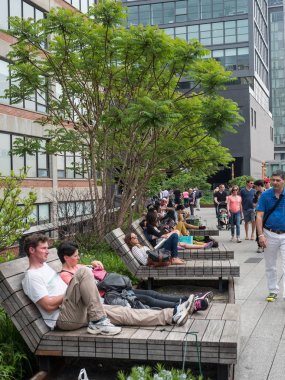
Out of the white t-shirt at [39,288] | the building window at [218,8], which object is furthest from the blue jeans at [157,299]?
the building window at [218,8]

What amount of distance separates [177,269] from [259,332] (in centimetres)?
214

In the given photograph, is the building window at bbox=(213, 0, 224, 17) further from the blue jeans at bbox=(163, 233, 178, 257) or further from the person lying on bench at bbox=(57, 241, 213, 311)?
the person lying on bench at bbox=(57, 241, 213, 311)

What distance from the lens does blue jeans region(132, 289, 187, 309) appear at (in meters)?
5.69

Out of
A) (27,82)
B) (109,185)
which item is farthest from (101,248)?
(27,82)

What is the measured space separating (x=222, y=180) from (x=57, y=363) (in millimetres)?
62500

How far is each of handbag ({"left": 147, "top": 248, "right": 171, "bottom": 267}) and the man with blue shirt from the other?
1486mm

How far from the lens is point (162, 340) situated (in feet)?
14.6

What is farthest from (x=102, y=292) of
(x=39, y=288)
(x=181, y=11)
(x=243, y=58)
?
(x=181, y=11)

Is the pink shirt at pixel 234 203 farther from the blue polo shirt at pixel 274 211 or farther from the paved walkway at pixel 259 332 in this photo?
the blue polo shirt at pixel 274 211

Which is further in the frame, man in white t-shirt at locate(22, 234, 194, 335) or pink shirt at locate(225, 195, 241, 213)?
pink shirt at locate(225, 195, 241, 213)

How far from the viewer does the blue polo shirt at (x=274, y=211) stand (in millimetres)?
7621

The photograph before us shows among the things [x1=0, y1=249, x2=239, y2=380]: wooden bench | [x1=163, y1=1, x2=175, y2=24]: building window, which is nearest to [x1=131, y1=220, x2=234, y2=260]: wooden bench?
[x1=0, y1=249, x2=239, y2=380]: wooden bench

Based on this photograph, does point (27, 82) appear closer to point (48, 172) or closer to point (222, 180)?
point (48, 172)

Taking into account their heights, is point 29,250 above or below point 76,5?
below
